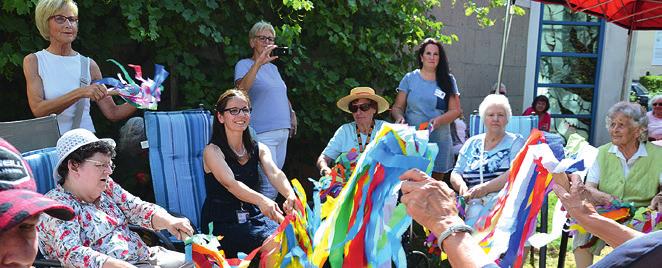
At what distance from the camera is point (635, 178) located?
3609 millimetres

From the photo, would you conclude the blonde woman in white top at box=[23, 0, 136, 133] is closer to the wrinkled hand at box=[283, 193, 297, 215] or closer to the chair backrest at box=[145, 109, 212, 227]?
the chair backrest at box=[145, 109, 212, 227]

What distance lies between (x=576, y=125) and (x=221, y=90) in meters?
7.28

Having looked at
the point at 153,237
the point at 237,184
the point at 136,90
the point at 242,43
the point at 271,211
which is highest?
the point at 242,43

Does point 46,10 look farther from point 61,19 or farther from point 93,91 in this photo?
point 93,91

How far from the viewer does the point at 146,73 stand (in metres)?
4.59

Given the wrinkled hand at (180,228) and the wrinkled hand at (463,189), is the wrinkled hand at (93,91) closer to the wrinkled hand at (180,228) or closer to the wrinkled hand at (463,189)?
the wrinkled hand at (180,228)

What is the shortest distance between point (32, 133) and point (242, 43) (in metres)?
2.08

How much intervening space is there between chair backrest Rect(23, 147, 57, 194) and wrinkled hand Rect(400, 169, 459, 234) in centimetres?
177

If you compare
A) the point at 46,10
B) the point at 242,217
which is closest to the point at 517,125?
the point at 242,217

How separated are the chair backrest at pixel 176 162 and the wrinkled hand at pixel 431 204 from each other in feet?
7.06

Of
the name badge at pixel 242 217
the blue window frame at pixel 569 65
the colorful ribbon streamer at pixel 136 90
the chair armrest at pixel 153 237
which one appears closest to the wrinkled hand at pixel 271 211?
the name badge at pixel 242 217

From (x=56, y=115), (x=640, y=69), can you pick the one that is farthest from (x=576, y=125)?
Result: (x=640, y=69)

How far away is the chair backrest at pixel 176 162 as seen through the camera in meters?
3.48

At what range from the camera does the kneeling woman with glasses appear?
306 centimetres
